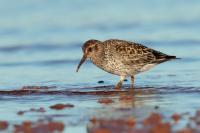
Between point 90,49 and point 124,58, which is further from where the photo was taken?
point 90,49

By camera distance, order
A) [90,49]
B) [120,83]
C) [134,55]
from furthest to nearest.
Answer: [90,49], [134,55], [120,83]

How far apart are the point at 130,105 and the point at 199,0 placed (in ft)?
45.6

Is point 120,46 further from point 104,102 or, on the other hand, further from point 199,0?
point 199,0

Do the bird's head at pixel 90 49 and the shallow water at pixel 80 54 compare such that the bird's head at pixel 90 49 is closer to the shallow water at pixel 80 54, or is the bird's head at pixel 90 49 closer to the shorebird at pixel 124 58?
the shorebird at pixel 124 58

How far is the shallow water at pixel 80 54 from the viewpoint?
38.5 ft

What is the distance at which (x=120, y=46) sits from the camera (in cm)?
1438

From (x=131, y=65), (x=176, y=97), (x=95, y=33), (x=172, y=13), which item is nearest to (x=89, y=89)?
(x=131, y=65)

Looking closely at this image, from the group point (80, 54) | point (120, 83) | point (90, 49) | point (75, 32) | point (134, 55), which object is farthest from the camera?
point (75, 32)

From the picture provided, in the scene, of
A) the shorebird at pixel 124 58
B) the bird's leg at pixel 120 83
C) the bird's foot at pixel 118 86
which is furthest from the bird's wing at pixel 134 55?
the bird's foot at pixel 118 86

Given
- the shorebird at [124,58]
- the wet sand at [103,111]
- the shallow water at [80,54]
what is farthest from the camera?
the shorebird at [124,58]

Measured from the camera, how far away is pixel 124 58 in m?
14.3

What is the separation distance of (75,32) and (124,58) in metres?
7.49

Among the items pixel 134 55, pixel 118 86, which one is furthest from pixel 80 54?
pixel 118 86

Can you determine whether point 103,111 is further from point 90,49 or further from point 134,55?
point 90,49
